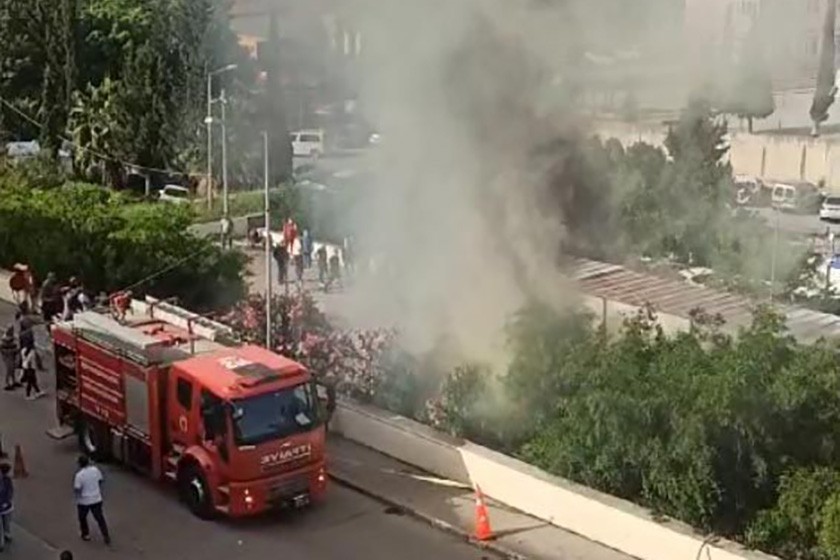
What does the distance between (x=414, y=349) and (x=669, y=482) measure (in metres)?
4.91

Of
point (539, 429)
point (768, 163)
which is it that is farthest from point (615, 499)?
point (768, 163)

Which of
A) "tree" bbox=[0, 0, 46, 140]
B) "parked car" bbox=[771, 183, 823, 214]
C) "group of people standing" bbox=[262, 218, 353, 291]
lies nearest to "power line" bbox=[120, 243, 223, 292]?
"group of people standing" bbox=[262, 218, 353, 291]

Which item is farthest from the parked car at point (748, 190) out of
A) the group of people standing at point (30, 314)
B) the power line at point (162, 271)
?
the group of people standing at point (30, 314)

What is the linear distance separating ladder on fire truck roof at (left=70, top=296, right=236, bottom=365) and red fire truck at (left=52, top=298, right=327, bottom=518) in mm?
19

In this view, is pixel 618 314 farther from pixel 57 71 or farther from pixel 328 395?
pixel 57 71

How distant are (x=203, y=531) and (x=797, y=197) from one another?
79.7ft

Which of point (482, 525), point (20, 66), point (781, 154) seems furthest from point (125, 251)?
point (20, 66)

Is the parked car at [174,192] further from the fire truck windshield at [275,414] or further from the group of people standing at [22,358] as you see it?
the fire truck windshield at [275,414]

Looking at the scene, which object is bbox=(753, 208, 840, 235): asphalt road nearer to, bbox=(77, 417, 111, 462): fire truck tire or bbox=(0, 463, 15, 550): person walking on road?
bbox=(77, 417, 111, 462): fire truck tire

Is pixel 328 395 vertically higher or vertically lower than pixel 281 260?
higher

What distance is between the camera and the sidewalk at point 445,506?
Answer: 48.1ft

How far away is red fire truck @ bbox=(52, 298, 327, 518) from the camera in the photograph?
49.4 ft

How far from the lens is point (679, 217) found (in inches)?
997

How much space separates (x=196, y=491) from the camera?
15.5 meters
